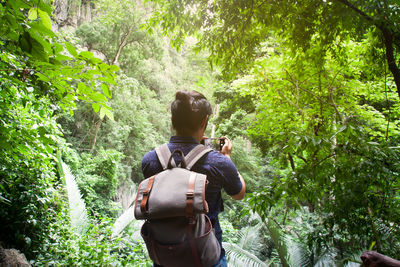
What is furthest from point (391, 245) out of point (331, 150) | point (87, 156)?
point (87, 156)

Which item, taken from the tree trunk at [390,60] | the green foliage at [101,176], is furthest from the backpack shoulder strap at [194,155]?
the green foliage at [101,176]

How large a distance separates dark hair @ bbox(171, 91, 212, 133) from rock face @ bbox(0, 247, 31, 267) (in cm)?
292

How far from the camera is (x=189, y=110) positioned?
4.04ft

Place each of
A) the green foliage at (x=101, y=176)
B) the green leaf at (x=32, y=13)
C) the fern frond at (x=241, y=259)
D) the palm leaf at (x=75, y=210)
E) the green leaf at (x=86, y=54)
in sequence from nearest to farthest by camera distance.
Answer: the green leaf at (x=32, y=13) < the green leaf at (x=86, y=54) < the fern frond at (x=241, y=259) < the palm leaf at (x=75, y=210) < the green foliage at (x=101, y=176)

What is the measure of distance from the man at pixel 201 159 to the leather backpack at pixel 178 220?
16cm

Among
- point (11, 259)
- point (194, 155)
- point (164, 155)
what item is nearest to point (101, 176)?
point (11, 259)

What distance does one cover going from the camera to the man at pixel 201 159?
1.18 metres

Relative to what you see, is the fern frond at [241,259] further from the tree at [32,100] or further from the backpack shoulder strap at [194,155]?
the backpack shoulder strap at [194,155]

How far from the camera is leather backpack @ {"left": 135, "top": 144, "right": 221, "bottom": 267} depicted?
3.14 feet

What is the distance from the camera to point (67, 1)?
13359 millimetres

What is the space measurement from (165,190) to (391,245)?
2.47 metres

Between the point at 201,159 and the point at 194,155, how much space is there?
4 cm

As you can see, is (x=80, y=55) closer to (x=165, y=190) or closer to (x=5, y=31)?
(x=5, y=31)

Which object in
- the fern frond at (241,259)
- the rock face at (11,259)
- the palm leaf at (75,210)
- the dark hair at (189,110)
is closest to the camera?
the dark hair at (189,110)
